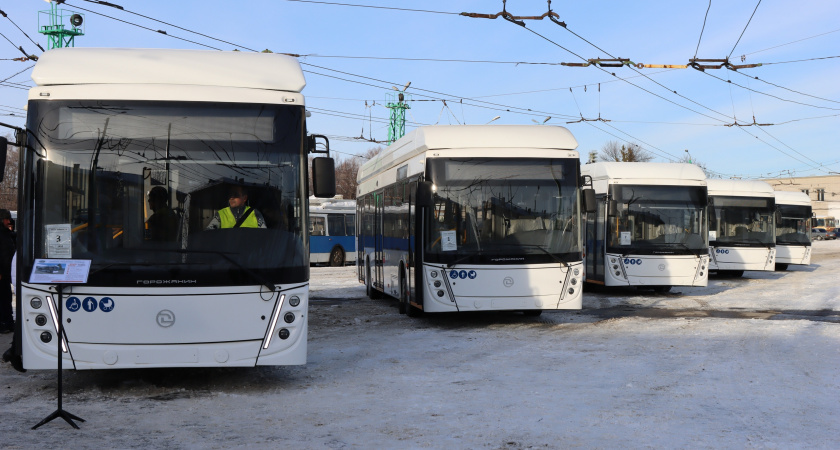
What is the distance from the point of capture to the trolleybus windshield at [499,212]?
13.4 meters

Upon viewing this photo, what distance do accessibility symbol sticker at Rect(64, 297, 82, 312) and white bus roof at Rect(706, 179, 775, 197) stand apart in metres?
21.9

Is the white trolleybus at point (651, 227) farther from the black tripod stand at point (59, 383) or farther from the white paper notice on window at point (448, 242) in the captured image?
the black tripod stand at point (59, 383)

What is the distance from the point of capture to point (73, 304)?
26.0ft

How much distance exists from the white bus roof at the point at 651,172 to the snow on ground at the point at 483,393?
638 cm

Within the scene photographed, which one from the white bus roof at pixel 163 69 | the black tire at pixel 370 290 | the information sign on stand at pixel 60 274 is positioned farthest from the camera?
the black tire at pixel 370 290

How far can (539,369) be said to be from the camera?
9.72m

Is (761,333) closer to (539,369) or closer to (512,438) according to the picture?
(539,369)

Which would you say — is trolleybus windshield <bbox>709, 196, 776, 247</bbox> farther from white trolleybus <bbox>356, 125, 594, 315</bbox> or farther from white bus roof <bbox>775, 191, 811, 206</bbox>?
white trolleybus <bbox>356, 125, 594, 315</bbox>

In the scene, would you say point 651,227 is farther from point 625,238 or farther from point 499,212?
point 499,212

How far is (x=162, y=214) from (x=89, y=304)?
3.33 feet

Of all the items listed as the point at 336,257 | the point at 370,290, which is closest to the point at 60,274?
the point at 370,290

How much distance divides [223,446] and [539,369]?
4.32m

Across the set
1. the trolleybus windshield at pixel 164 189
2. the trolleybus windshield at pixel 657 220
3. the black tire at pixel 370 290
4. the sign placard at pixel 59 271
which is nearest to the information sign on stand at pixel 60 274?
the sign placard at pixel 59 271

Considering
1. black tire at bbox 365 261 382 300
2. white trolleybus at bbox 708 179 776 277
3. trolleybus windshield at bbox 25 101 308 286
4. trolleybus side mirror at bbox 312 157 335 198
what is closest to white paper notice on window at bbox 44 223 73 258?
trolleybus windshield at bbox 25 101 308 286
